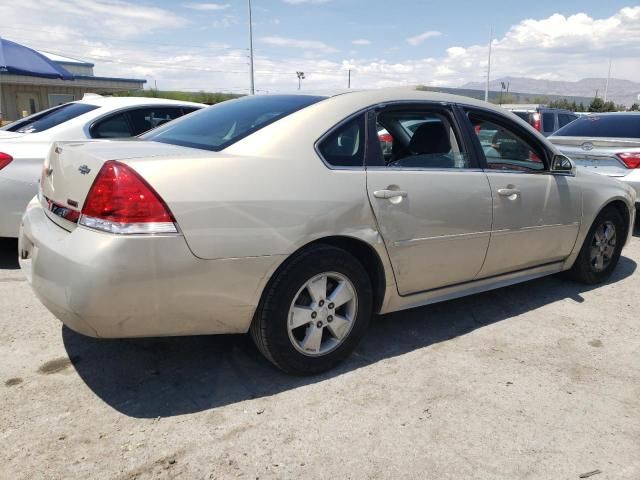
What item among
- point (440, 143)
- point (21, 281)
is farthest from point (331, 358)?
point (21, 281)

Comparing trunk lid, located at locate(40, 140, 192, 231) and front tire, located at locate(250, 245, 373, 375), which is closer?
trunk lid, located at locate(40, 140, 192, 231)

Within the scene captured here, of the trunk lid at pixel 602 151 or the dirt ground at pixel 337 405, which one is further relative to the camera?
the trunk lid at pixel 602 151

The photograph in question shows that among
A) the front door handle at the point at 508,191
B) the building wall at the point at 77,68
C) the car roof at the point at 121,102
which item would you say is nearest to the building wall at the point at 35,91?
the building wall at the point at 77,68

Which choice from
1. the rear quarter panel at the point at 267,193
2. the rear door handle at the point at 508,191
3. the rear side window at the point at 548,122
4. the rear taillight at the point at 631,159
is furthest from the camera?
the rear side window at the point at 548,122

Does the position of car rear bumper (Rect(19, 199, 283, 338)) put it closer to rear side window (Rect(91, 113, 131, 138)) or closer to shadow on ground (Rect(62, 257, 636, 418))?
shadow on ground (Rect(62, 257, 636, 418))

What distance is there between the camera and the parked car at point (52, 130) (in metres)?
4.45

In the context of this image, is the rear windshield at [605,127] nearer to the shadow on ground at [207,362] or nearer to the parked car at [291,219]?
the parked car at [291,219]

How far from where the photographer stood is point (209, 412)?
2623 mm

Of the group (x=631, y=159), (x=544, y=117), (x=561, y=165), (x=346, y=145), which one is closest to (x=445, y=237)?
(x=346, y=145)

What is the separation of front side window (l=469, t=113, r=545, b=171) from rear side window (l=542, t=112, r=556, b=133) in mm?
9462

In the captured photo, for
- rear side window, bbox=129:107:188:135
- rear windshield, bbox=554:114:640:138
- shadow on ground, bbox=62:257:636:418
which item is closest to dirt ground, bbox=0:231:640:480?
shadow on ground, bbox=62:257:636:418

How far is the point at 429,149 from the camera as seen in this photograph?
3586mm

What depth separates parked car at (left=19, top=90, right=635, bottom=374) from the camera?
7.74 ft

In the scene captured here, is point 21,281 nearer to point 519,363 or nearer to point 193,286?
point 193,286
